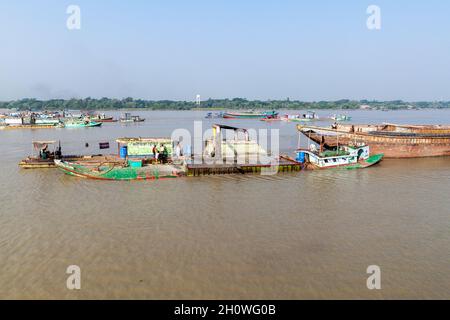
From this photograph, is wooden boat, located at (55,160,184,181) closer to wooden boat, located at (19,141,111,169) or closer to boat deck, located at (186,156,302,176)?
boat deck, located at (186,156,302,176)

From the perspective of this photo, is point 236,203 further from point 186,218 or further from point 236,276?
point 236,276

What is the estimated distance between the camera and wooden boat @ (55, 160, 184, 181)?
23.5m

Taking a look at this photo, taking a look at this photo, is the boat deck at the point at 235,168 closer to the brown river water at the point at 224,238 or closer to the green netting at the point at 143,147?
the brown river water at the point at 224,238

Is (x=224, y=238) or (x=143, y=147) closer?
(x=224, y=238)

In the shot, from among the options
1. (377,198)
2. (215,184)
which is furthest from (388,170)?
(215,184)

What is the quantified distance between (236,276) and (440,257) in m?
7.98

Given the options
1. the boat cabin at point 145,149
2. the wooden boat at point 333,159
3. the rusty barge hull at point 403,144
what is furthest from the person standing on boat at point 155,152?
the rusty barge hull at point 403,144

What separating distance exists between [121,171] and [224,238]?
1205 cm

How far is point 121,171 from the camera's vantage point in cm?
2352

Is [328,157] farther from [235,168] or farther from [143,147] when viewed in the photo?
[143,147]

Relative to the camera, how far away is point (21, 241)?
45.5 feet

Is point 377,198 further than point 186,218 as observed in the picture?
Yes

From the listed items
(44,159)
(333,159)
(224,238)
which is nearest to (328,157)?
(333,159)
